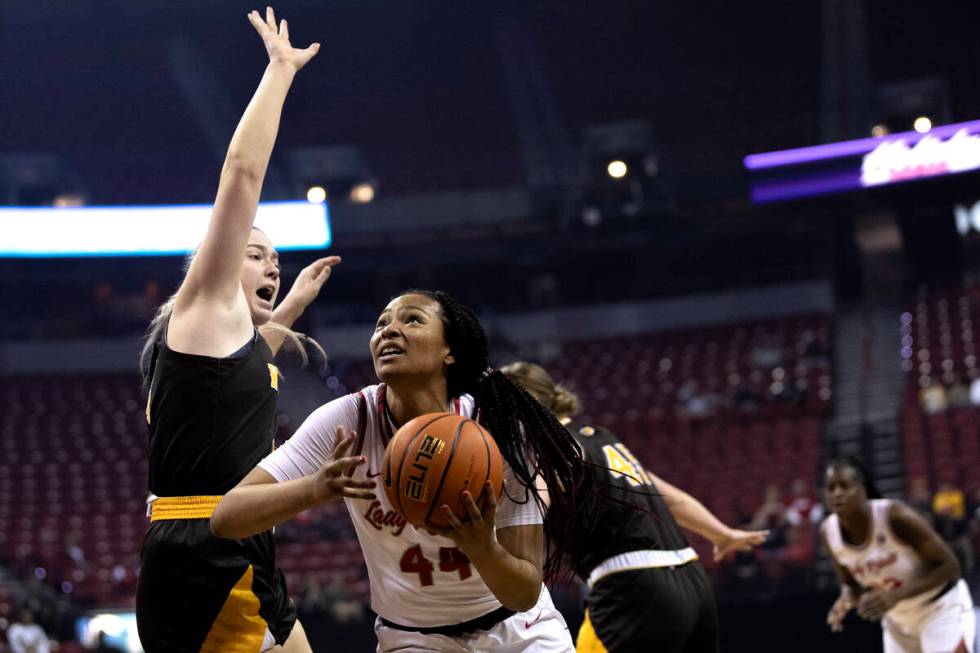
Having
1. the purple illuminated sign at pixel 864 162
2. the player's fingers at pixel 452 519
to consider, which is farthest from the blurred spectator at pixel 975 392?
the player's fingers at pixel 452 519

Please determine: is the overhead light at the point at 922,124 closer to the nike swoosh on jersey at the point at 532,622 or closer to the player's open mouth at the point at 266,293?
the player's open mouth at the point at 266,293

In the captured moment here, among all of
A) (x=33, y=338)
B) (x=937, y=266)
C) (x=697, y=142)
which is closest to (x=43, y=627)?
(x=33, y=338)

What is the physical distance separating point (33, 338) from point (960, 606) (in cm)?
1839

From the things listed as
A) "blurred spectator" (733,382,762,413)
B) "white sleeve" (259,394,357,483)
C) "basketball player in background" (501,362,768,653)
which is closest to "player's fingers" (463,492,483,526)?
"white sleeve" (259,394,357,483)

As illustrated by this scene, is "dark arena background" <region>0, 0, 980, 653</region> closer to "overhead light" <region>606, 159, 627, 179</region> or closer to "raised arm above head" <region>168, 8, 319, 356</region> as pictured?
"overhead light" <region>606, 159, 627, 179</region>

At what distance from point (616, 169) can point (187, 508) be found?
17.1 metres

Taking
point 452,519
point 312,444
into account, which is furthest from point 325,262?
point 452,519

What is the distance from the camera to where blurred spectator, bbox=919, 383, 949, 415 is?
15.5 metres

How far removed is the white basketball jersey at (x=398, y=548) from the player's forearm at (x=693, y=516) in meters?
1.90

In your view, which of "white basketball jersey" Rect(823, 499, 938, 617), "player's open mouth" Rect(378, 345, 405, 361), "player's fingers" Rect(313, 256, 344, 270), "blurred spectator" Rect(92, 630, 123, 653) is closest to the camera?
"player's open mouth" Rect(378, 345, 405, 361)

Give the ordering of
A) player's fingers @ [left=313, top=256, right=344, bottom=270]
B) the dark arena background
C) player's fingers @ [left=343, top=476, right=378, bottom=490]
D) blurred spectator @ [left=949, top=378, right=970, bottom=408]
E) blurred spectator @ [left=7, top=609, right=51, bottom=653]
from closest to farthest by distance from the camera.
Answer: player's fingers @ [left=343, top=476, right=378, bottom=490], player's fingers @ [left=313, top=256, right=344, bottom=270], blurred spectator @ [left=7, top=609, right=51, bottom=653], blurred spectator @ [left=949, top=378, right=970, bottom=408], the dark arena background

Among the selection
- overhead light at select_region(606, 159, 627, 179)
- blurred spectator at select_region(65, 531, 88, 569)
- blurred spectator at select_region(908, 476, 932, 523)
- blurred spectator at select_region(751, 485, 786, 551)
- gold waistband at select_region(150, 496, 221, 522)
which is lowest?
blurred spectator at select_region(751, 485, 786, 551)

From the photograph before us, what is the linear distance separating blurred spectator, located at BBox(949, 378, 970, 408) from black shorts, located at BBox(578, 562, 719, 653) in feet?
40.6

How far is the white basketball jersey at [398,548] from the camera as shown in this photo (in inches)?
113
